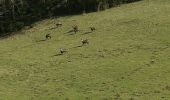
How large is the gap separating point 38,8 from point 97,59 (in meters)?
33.6

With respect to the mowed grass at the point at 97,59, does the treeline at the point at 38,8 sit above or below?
above

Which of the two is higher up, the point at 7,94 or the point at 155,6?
the point at 155,6

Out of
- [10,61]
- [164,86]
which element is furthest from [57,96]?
[10,61]

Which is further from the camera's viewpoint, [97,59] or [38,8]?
[38,8]

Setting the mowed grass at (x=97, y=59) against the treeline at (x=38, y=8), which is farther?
the treeline at (x=38, y=8)

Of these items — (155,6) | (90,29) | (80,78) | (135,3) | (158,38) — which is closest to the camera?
(80,78)

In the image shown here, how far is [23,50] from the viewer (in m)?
55.9

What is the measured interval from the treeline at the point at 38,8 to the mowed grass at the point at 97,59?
546cm

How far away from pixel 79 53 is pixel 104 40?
546 cm

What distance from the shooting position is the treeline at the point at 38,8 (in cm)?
7462

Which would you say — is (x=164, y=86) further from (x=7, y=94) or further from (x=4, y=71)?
(x=4, y=71)

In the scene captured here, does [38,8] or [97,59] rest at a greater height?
[38,8]

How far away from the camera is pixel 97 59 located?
46656mm

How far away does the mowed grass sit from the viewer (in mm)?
37062
